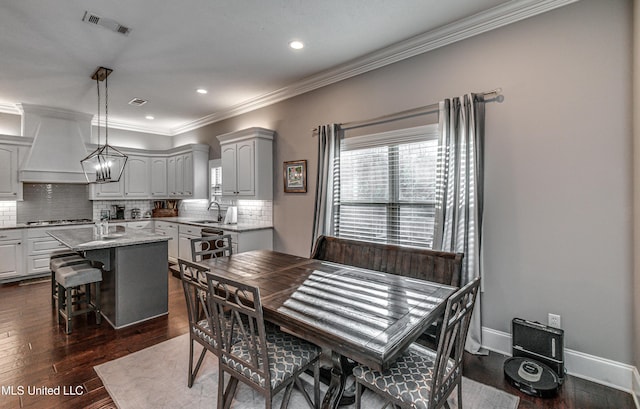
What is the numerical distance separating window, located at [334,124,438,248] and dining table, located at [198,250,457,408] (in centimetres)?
100

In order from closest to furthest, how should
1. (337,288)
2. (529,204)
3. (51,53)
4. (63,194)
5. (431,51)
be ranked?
(337,288)
(529,204)
(431,51)
(51,53)
(63,194)

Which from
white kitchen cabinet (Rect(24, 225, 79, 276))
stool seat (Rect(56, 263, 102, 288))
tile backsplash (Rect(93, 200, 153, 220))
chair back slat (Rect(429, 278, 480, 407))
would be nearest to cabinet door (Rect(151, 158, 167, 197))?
tile backsplash (Rect(93, 200, 153, 220))

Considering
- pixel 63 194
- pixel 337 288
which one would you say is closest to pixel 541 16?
Answer: pixel 337 288

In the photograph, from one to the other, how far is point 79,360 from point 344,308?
2.45 m

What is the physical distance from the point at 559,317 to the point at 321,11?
10.3 ft

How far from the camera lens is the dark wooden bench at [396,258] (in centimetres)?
236

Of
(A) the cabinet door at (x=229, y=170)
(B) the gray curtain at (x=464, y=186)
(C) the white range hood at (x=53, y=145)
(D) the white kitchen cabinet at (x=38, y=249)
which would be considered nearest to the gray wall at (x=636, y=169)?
(B) the gray curtain at (x=464, y=186)

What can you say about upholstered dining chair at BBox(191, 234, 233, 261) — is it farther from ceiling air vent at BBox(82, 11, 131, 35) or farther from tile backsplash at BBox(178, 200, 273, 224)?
ceiling air vent at BBox(82, 11, 131, 35)

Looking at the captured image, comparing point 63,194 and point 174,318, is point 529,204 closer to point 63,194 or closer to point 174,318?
point 174,318

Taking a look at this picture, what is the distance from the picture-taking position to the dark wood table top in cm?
132

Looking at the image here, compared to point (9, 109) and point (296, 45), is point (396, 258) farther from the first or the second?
point (9, 109)

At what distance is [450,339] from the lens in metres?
1.41

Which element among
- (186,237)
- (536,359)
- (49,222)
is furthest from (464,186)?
(49,222)

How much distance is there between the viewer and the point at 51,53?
3205mm
